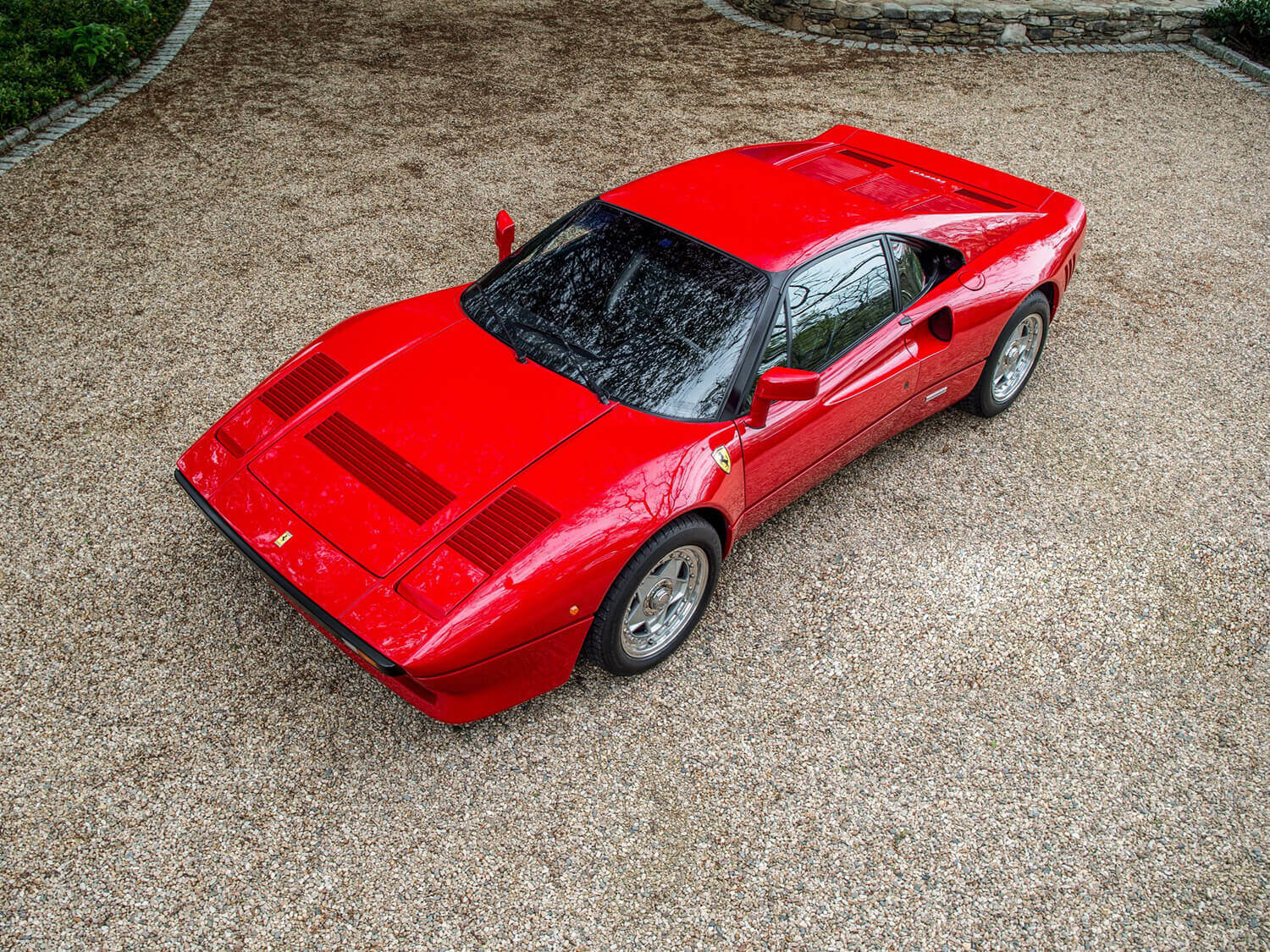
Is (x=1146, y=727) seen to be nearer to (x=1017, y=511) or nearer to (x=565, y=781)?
(x=1017, y=511)

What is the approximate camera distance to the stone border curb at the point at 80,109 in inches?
281

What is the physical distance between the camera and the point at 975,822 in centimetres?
313

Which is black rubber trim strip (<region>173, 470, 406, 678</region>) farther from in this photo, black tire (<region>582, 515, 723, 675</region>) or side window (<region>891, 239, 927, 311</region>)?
side window (<region>891, 239, 927, 311</region>)

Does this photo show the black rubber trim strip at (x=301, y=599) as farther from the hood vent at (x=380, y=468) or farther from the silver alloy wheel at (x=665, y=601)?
the silver alloy wheel at (x=665, y=601)

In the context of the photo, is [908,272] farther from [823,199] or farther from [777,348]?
[777,348]

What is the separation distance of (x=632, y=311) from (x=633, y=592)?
45.8 inches

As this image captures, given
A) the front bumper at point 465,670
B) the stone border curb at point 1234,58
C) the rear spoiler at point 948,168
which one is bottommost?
the front bumper at point 465,670

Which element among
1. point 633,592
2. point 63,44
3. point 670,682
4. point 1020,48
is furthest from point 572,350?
point 1020,48

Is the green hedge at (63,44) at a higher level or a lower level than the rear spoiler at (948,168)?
lower

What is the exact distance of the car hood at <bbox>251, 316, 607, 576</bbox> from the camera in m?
3.10

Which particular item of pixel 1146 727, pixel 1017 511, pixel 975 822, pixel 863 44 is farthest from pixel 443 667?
pixel 863 44

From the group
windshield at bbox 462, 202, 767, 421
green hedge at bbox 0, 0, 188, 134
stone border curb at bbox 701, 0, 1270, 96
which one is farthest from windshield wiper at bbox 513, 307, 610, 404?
stone border curb at bbox 701, 0, 1270, 96

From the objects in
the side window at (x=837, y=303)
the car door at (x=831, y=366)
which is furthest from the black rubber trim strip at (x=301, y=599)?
the side window at (x=837, y=303)

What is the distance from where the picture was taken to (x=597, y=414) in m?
3.39
